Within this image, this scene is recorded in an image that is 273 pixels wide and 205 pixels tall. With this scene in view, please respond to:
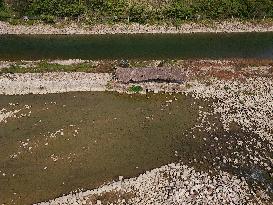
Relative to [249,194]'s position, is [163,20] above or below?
above

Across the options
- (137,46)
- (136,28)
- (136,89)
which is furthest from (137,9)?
(136,89)

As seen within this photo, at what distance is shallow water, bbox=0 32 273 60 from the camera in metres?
54.8

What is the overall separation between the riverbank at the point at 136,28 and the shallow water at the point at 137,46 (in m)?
0.61

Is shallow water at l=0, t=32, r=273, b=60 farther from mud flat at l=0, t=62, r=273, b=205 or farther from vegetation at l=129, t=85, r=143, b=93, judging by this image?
vegetation at l=129, t=85, r=143, b=93

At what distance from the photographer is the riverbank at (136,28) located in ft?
192

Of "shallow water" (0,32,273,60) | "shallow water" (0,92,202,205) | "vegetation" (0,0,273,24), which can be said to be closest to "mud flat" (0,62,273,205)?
"shallow water" (0,92,202,205)

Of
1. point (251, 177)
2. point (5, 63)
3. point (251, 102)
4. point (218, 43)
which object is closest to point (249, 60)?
point (218, 43)

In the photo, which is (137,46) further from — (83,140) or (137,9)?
(83,140)

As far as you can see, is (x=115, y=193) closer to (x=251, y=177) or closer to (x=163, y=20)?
(x=251, y=177)

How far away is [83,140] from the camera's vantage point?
131 feet

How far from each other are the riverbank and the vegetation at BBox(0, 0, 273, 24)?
1.06 metres

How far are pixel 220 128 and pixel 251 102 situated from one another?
5.29 metres

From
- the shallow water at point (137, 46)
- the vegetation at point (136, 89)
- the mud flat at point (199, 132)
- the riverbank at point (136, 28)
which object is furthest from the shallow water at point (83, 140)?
the riverbank at point (136, 28)

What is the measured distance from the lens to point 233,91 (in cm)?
4728
